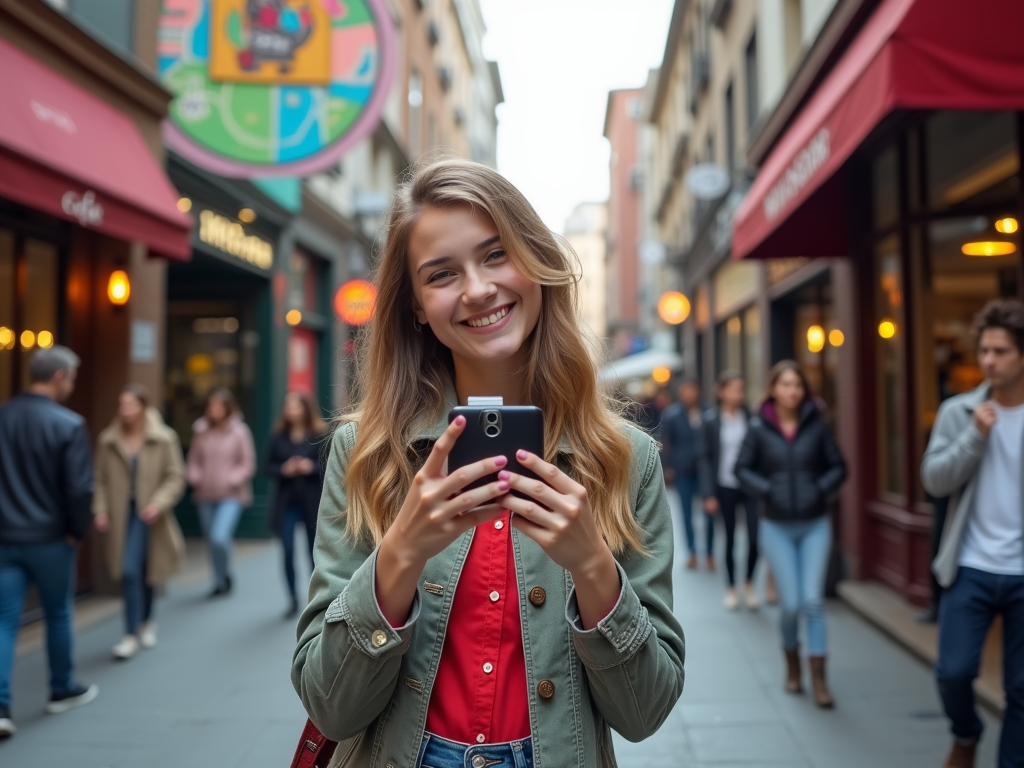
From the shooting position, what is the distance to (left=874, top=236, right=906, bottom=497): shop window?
8.09 meters

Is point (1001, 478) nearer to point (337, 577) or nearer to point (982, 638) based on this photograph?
point (982, 638)

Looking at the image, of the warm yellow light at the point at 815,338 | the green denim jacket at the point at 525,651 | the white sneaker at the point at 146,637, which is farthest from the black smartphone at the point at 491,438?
the warm yellow light at the point at 815,338

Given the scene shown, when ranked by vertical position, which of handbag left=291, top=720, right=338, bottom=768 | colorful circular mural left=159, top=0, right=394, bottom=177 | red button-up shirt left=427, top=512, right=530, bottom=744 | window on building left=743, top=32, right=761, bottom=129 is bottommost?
handbag left=291, top=720, right=338, bottom=768

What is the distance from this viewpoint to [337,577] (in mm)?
1654

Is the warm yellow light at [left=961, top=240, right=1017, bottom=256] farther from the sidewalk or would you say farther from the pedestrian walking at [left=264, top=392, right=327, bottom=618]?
the pedestrian walking at [left=264, top=392, right=327, bottom=618]

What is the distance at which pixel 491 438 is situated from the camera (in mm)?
1406

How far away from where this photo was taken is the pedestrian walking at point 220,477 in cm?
845

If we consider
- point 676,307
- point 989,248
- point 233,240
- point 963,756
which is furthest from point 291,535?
point 676,307

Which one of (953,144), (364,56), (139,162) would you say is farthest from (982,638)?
(139,162)

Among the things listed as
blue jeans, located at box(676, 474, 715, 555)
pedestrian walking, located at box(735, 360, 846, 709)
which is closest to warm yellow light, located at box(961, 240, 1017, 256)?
pedestrian walking, located at box(735, 360, 846, 709)

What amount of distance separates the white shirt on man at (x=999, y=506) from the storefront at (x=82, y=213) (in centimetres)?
571

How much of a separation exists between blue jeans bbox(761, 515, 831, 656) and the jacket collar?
428cm

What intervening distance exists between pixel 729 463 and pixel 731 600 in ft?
4.42

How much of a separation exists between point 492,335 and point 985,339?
126 inches
